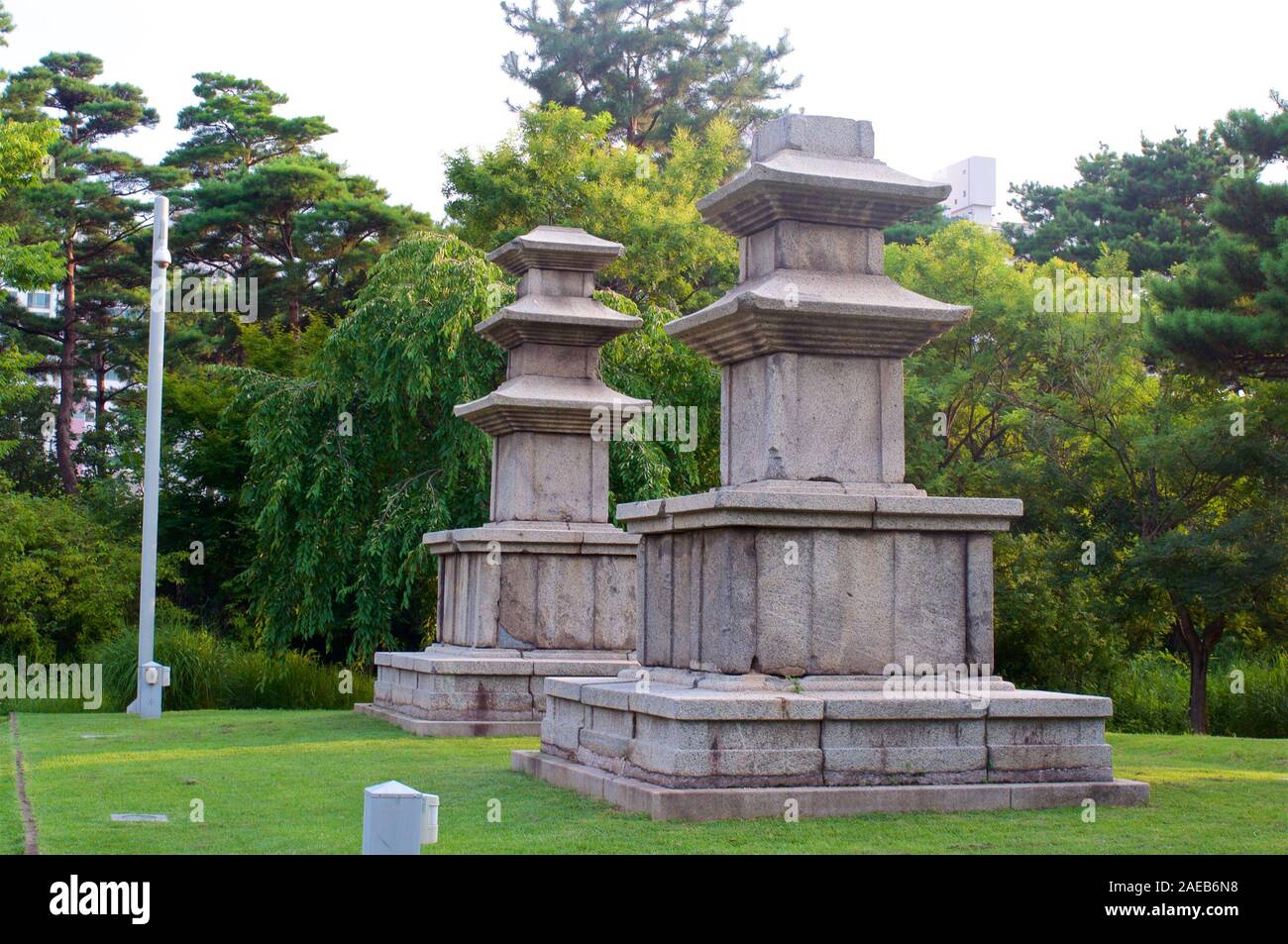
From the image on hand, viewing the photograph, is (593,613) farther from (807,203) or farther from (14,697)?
(14,697)

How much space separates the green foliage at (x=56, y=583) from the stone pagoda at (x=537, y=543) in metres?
11.9

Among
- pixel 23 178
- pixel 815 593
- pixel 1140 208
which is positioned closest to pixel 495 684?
pixel 815 593

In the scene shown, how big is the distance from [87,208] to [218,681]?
19.8 meters

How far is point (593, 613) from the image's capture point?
1488 cm

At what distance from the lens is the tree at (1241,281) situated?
17.7 m

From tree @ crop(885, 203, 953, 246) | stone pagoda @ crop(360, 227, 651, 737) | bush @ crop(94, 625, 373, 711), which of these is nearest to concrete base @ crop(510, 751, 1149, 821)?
stone pagoda @ crop(360, 227, 651, 737)

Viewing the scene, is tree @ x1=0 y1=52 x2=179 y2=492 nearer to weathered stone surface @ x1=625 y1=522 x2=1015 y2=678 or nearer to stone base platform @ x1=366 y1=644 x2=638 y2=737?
stone base platform @ x1=366 y1=644 x2=638 y2=737

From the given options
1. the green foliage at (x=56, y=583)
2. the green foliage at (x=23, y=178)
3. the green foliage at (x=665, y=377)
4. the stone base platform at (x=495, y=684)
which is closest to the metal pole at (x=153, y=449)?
the stone base platform at (x=495, y=684)

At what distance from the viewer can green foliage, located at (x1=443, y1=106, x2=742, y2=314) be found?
29.0m

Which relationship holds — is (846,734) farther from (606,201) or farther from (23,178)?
(606,201)

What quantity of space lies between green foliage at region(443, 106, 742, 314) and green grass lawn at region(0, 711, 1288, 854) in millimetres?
17350

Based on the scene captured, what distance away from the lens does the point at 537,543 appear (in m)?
14.7

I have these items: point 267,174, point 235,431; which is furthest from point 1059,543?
point 267,174

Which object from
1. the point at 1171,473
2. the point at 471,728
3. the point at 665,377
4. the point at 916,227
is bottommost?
the point at 471,728
